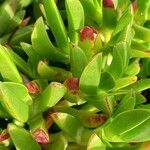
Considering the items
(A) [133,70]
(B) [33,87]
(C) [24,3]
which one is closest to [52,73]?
(B) [33,87]

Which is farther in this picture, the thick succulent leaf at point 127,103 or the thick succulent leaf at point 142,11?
the thick succulent leaf at point 142,11

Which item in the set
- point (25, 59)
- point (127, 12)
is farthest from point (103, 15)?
point (25, 59)

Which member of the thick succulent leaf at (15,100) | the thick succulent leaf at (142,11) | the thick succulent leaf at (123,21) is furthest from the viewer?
the thick succulent leaf at (142,11)

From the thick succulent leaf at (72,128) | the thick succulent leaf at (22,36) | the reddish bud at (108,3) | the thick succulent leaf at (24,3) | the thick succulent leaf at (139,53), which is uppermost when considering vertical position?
the reddish bud at (108,3)

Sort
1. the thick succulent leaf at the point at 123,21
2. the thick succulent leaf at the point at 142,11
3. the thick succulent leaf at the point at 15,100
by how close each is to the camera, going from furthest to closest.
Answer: the thick succulent leaf at the point at 142,11
the thick succulent leaf at the point at 123,21
the thick succulent leaf at the point at 15,100

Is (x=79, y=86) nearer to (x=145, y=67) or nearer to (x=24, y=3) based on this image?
(x=145, y=67)

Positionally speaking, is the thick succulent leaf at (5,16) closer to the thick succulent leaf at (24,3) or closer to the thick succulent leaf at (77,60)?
the thick succulent leaf at (24,3)

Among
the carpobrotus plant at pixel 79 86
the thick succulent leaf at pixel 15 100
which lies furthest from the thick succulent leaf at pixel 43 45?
the thick succulent leaf at pixel 15 100

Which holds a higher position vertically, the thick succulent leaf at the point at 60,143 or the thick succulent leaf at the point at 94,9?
the thick succulent leaf at the point at 94,9
